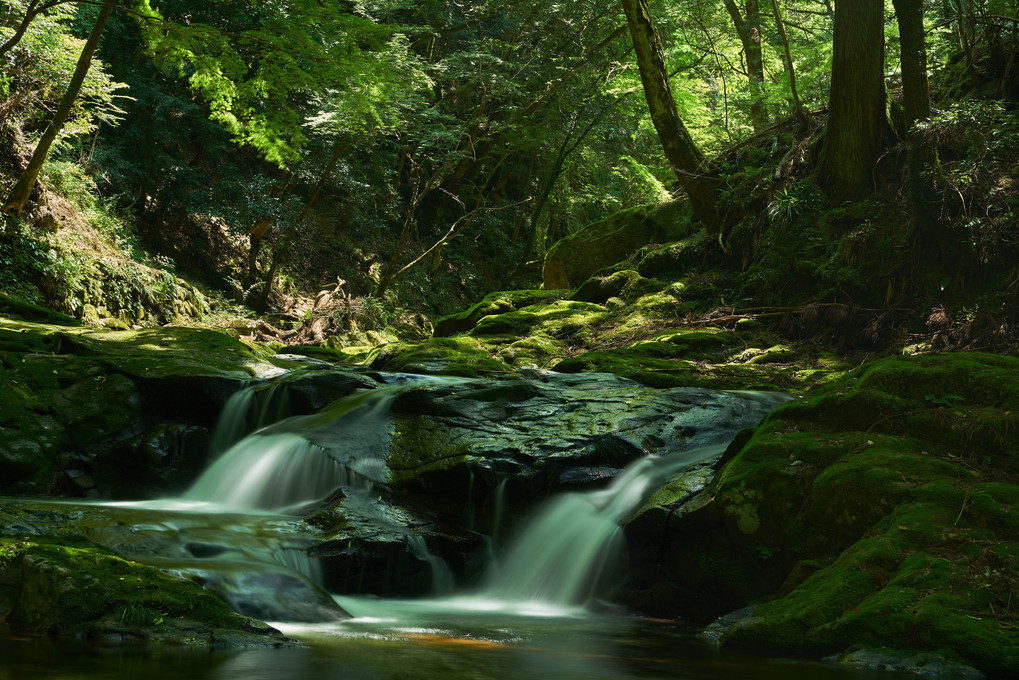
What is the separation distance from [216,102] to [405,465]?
8.57 meters

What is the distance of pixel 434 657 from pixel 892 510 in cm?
266

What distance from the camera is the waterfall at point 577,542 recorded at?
5430 mm

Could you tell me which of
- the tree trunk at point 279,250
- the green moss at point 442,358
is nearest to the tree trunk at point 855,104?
the green moss at point 442,358

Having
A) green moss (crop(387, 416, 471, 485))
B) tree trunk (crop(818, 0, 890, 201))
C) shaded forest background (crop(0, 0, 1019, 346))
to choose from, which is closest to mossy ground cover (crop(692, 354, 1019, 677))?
green moss (crop(387, 416, 471, 485))

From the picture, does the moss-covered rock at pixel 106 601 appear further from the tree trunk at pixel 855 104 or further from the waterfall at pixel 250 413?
the tree trunk at pixel 855 104

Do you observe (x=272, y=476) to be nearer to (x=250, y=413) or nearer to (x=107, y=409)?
(x=250, y=413)

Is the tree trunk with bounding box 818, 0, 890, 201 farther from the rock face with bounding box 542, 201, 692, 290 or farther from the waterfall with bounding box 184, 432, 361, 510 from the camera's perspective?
the waterfall with bounding box 184, 432, 361, 510

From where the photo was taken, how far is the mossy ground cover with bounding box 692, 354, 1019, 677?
3.39m

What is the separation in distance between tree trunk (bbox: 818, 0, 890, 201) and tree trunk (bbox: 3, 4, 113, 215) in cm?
1010

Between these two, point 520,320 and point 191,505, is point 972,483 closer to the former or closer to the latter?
point 191,505

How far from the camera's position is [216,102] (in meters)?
12.1

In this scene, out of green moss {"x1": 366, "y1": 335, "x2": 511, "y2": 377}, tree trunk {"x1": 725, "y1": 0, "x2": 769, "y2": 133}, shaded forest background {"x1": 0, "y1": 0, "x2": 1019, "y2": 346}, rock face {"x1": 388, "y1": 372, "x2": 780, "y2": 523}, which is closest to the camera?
rock face {"x1": 388, "y1": 372, "x2": 780, "y2": 523}

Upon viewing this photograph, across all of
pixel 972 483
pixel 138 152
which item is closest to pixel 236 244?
pixel 138 152

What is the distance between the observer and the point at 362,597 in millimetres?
5305
